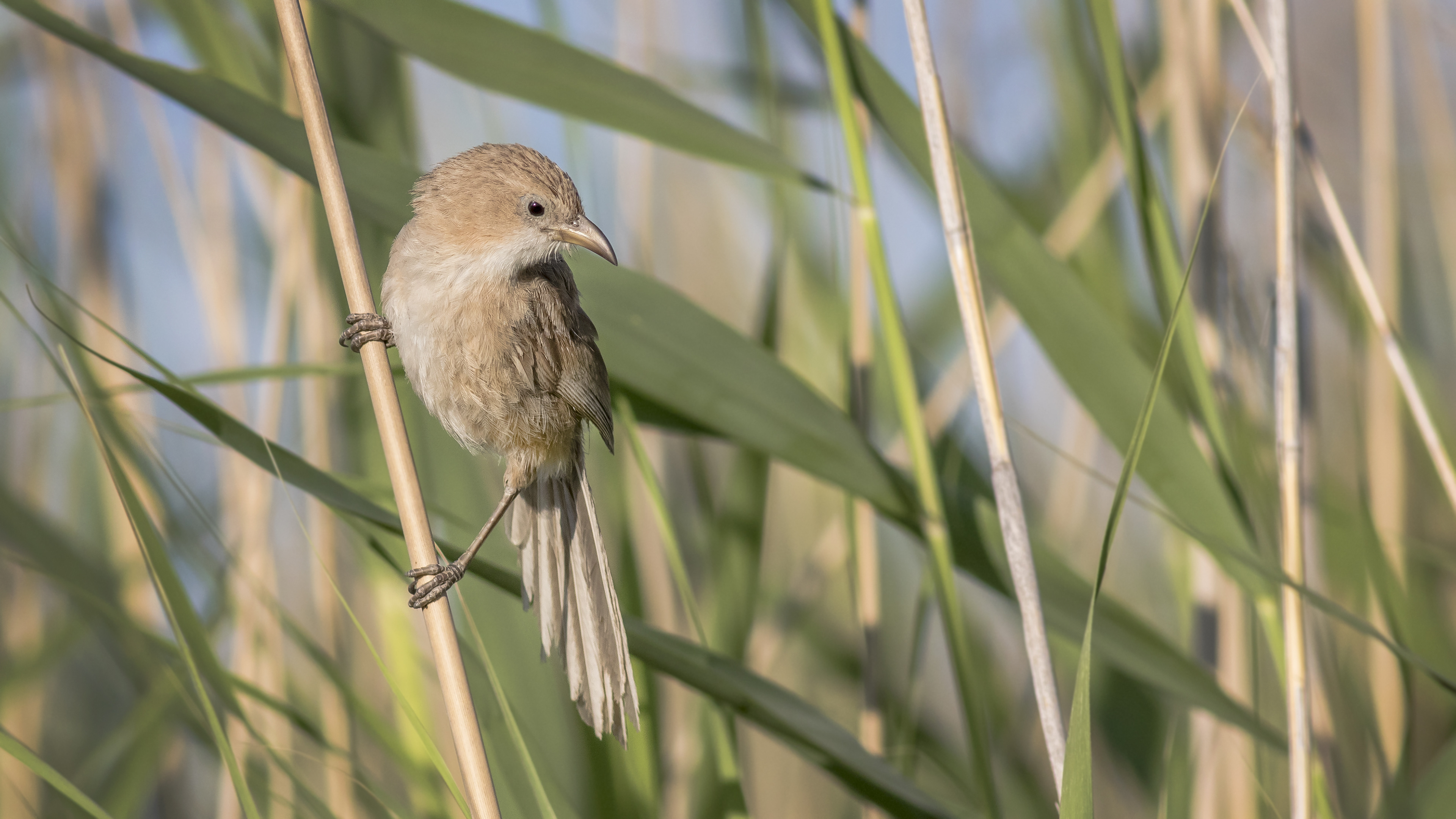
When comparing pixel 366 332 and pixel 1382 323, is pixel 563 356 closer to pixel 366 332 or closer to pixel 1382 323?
pixel 366 332

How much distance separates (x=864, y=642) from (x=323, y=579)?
1.01 metres

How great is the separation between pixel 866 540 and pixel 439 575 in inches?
28.8

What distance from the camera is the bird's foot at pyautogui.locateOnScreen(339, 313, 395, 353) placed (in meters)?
1.11

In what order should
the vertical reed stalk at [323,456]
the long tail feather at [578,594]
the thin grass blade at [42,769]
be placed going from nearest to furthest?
the thin grass blade at [42,769] < the long tail feather at [578,594] < the vertical reed stalk at [323,456]

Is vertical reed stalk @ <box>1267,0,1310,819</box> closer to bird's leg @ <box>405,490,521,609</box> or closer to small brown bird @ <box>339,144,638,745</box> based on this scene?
small brown bird @ <box>339,144,638,745</box>

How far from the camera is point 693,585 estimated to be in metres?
1.96

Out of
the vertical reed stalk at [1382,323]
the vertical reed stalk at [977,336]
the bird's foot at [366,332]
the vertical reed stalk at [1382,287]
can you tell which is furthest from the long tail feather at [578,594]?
the vertical reed stalk at [1382,287]

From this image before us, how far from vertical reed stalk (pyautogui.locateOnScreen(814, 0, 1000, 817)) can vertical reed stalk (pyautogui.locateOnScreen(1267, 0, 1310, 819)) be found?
1.24 feet

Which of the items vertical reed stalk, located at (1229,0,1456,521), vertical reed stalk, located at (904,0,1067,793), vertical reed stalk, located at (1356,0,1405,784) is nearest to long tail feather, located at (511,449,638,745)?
vertical reed stalk, located at (904,0,1067,793)

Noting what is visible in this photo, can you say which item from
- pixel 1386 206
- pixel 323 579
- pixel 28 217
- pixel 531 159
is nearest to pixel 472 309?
pixel 531 159

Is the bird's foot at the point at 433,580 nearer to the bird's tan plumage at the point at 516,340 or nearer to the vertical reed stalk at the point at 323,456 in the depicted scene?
the bird's tan plumage at the point at 516,340

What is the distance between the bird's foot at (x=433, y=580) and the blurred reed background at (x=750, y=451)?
47mm

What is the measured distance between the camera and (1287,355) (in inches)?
50.9

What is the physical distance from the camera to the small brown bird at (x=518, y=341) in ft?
4.22
